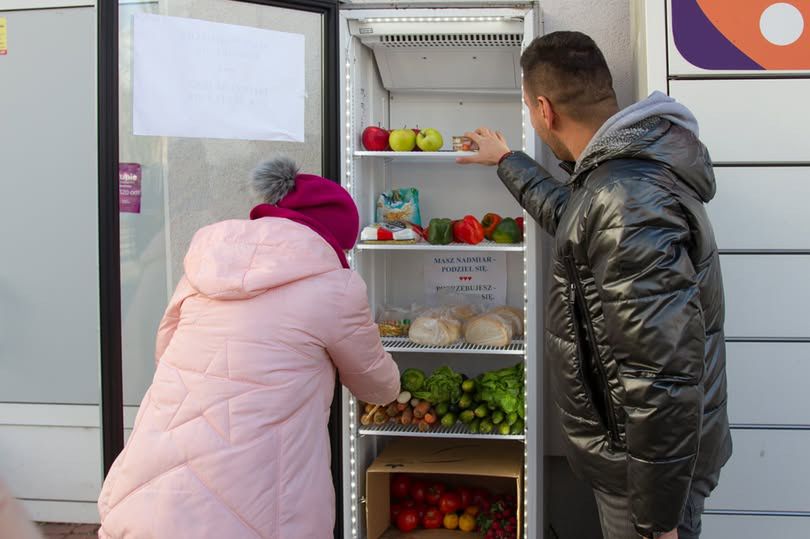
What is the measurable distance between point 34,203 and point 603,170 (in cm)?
325

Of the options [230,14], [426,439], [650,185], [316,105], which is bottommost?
[426,439]

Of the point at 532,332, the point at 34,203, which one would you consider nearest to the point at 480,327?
the point at 532,332

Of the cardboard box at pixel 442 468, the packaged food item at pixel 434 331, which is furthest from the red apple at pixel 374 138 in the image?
the cardboard box at pixel 442 468

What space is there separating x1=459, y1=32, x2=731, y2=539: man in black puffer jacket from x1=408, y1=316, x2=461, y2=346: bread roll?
1.15 metres

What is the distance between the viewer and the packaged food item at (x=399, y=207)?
3383 mm

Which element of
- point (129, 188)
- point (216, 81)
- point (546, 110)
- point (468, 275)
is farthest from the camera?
point (468, 275)

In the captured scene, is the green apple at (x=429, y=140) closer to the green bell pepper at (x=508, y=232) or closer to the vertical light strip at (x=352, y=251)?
the vertical light strip at (x=352, y=251)

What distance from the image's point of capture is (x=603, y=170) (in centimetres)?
184

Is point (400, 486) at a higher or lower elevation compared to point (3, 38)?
lower

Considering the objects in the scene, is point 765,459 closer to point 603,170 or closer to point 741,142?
point 741,142

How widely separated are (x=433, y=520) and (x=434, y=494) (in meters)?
0.13

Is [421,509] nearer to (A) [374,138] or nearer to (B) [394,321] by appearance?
(B) [394,321]

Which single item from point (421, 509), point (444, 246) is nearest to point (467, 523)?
point (421, 509)

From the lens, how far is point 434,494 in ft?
11.6
